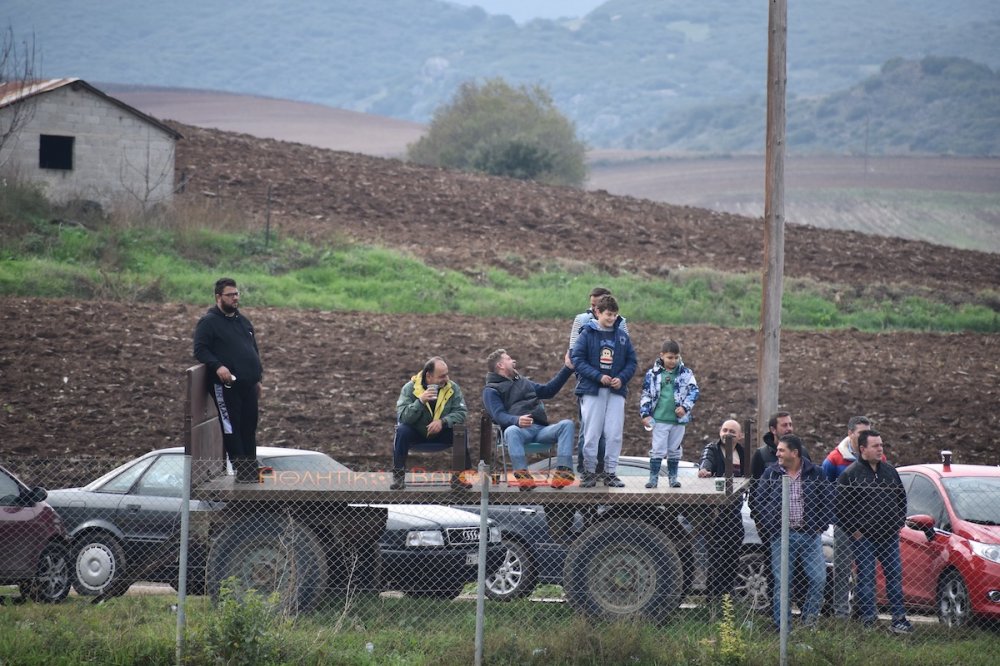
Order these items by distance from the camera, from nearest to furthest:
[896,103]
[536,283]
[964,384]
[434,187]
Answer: [964,384] → [536,283] → [434,187] → [896,103]

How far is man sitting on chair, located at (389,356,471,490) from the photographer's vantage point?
10.9 metres

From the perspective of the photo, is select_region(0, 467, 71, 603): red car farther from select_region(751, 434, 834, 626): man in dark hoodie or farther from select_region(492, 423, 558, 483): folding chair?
select_region(751, 434, 834, 626): man in dark hoodie

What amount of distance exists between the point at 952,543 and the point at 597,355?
360 centimetres

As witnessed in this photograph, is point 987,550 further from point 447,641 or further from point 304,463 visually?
point 304,463

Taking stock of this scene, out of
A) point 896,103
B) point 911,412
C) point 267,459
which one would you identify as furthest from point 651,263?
point 896,103

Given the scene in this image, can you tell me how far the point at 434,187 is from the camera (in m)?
42.5

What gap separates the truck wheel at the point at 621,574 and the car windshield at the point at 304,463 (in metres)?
3.18

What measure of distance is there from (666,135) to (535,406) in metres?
149

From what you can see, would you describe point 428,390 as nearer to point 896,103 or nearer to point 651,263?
point 651,263

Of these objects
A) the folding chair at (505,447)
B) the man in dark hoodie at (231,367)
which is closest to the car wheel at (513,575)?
the folding chair at (505,447)

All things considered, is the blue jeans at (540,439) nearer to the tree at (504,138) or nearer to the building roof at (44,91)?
the building roof at (44,91)

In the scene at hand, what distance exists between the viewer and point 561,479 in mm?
10203

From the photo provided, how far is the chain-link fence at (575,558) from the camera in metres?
9.95

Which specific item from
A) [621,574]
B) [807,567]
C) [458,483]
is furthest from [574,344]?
[807,567]
